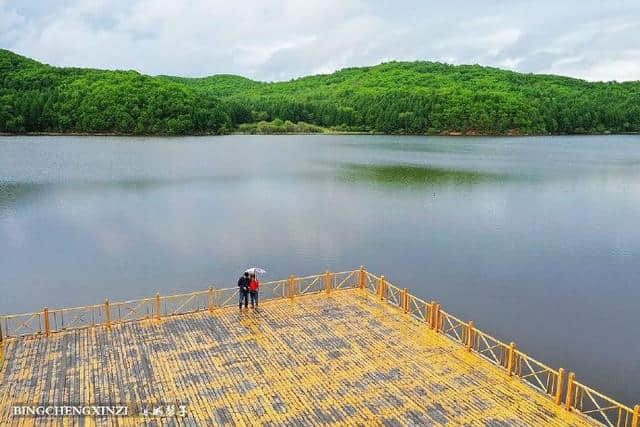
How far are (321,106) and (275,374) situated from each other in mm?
135855

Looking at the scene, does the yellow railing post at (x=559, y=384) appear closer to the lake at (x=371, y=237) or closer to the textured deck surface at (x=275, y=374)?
the textured deck surface at (x=275, y=374)

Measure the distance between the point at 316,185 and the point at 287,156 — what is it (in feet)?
97.1

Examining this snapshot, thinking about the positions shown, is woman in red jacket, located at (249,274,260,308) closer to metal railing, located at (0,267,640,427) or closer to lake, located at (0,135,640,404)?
metal railing, located at (0,267,640,427)

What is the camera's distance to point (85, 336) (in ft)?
50.2

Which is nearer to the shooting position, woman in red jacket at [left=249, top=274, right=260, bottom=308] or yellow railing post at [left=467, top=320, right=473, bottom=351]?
yellow railing post at [left=467, top=320, right=473, bottom=351]

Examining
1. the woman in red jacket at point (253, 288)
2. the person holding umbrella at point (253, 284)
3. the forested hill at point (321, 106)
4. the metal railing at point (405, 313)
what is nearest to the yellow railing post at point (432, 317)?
the metal railing at point (405, 313)

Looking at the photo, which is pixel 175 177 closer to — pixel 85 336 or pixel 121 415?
pixel 85 336

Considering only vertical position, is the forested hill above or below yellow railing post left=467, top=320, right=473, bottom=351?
above

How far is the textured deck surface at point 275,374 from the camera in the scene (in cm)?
1145

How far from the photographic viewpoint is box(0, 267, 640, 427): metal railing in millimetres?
12891

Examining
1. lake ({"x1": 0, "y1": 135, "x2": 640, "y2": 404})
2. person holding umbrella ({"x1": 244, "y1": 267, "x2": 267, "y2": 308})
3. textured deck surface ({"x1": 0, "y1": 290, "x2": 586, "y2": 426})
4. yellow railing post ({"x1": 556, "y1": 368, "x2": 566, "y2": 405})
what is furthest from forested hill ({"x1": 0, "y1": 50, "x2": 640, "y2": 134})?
yellow railing post ({"x1": 556, "y1": 368, "x2": 566, "y2": 405})

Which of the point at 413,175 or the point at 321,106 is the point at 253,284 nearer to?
the point at 413,175

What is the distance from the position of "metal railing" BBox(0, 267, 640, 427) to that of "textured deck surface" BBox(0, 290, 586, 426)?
47 centimetres

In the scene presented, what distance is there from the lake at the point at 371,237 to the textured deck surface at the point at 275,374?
634 centimetres
